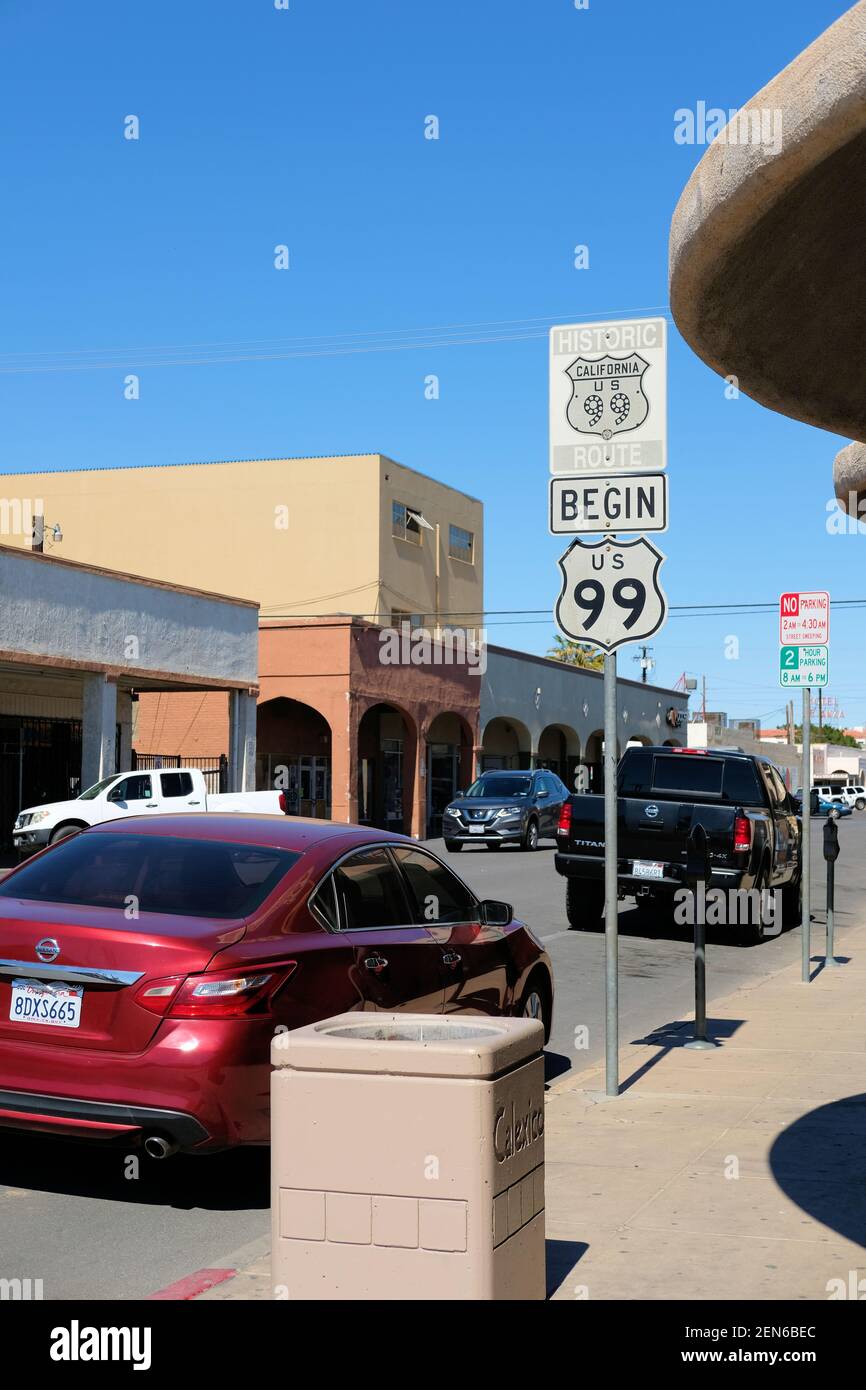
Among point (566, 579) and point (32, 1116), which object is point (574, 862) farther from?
point (32, 1116)

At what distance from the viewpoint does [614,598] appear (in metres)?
8.38

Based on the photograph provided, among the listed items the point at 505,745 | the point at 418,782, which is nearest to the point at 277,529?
the point at 505,745

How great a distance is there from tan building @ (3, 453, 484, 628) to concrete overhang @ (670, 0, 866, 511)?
4350 centimetres

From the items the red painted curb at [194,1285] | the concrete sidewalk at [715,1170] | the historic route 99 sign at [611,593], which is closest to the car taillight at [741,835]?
the concrete sidewalk at [715,1170]

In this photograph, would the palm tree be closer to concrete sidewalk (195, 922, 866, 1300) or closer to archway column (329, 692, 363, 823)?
archway column (329, 692, 363, 823)

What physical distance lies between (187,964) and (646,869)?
11060mm

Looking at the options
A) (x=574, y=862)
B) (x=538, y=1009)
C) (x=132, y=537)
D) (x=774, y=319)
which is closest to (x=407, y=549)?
(x=132, y=537)

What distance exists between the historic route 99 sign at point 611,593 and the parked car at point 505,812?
80.1ft

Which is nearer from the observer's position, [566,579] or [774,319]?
[774,319]

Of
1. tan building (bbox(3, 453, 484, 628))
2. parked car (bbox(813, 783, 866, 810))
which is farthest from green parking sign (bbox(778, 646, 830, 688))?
parked car (bbox(813, 783, 866, 810))

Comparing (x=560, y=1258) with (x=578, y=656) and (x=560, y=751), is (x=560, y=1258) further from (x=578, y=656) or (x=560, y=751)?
(x=578, y=656)

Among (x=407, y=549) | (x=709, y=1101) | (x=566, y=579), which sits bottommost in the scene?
(x=709, y=1101)

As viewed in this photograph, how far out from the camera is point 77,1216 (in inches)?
243
